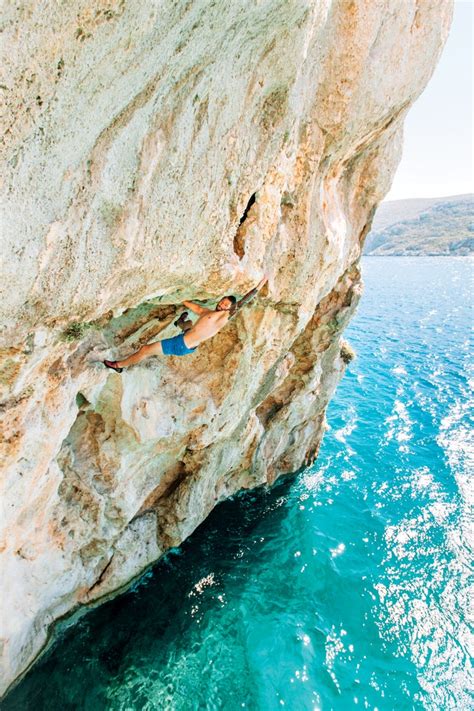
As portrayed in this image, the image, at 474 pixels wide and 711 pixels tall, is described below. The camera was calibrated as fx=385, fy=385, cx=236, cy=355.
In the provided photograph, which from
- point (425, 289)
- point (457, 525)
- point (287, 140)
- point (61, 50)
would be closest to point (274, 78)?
point (287, 140)

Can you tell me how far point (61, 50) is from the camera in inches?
167

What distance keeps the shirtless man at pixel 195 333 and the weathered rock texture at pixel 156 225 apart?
15.0 inches

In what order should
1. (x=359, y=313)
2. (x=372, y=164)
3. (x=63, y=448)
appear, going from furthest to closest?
1. (x=359, y=313)
2. (x=372, y=164)
3. (x=63, y=448)

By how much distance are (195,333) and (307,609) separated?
1031cm

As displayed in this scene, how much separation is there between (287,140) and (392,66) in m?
5.13

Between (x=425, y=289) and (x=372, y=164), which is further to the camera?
(x=425, y=289)

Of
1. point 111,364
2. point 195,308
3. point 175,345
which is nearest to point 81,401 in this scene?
point 111,364

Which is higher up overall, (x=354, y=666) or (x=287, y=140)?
(x=287, y=140)

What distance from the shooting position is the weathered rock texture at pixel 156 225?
15.5 ft

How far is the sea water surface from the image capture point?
405 inches

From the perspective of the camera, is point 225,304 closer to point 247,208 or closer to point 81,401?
point 247,208

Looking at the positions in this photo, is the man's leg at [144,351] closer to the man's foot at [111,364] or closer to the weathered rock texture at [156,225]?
the man's foot at [111,364]

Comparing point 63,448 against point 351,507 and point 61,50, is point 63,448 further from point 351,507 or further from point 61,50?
point 351,507

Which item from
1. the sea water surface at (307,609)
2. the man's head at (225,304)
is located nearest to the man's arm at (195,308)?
the man's head at (225,304)
